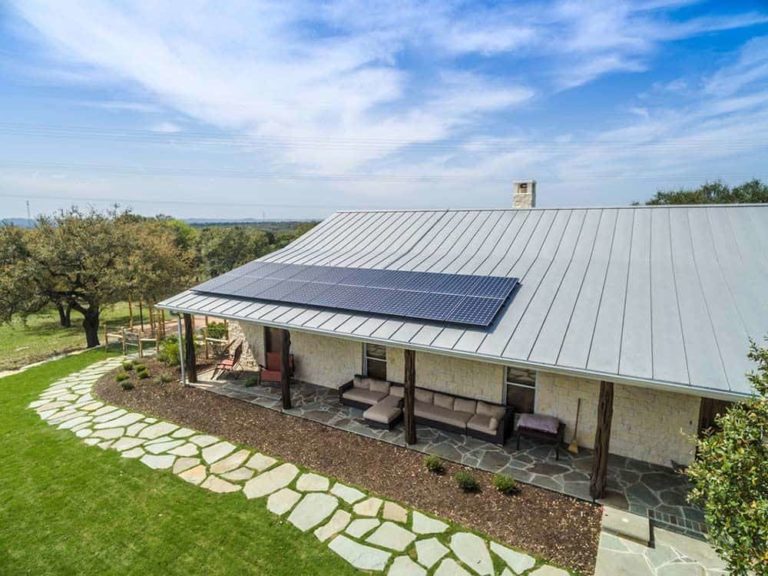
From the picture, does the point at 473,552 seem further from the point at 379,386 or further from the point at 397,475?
the point at 379,386

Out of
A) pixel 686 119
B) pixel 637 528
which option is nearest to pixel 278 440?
pixel 637 528

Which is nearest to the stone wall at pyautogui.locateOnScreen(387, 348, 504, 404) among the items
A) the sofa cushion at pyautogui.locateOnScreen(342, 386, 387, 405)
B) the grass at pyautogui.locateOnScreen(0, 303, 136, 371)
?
the sofa cushion at pyautogui.locateOnScreen(342, 386, 387, 405)

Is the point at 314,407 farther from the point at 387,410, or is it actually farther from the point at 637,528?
the point at 637,528

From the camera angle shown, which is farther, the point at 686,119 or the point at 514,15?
the point at 686,119

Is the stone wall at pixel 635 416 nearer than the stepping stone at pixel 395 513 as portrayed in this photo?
No

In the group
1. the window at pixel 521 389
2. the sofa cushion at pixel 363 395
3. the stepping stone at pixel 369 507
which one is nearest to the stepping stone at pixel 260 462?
the stepping stone at pixel 369 507

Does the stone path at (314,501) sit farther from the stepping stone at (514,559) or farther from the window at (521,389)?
the window at (521,389)
